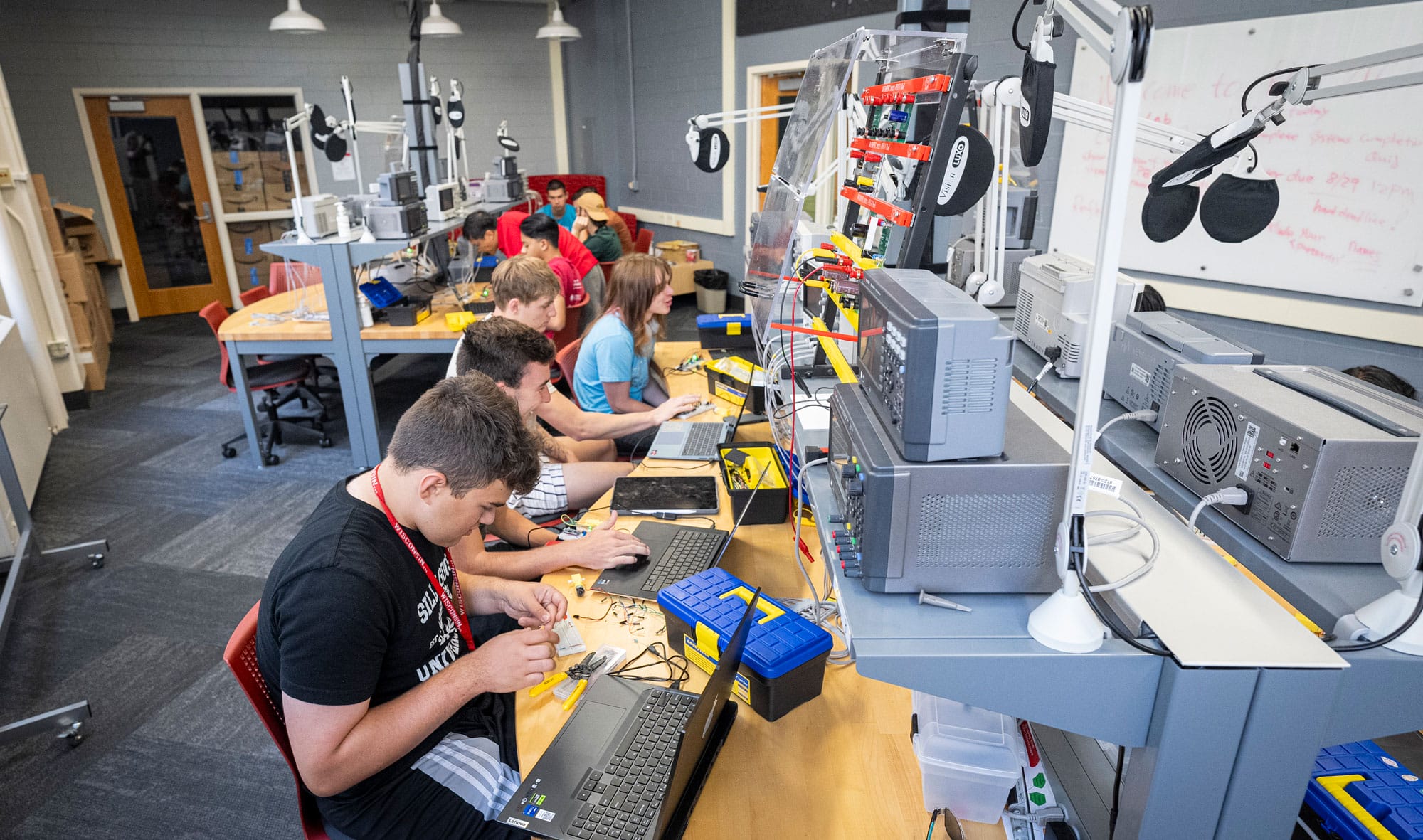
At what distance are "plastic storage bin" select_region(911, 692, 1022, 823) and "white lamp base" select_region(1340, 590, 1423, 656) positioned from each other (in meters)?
0.52

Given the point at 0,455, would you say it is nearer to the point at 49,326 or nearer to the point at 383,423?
the point at 383,423

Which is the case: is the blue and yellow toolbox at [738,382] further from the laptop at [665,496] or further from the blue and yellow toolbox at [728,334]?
the laptop at [665,496]

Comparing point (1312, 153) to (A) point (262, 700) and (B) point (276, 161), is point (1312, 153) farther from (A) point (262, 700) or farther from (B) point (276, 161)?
(B) point (276, 161)

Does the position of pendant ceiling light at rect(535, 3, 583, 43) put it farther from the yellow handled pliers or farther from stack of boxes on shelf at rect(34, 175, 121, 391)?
the yellow handled pliers

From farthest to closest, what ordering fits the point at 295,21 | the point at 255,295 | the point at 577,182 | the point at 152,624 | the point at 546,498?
1. the point at 577,182
2. the point at 295,21
3. the point at 255,295
4. the point at 152,624
5. the point at 546,498

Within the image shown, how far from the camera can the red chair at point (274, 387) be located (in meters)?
4.07

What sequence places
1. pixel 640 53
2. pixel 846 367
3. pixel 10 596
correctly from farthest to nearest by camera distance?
1. pixel 640 53
2. pixel 10 596
3. pixel 846 367

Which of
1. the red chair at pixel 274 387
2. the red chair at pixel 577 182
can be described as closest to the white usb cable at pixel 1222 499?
the red chair at pixel 274 387

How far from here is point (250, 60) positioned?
7469mm

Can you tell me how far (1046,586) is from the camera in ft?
3.57

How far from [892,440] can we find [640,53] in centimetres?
772

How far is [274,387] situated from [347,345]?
2.08 feet

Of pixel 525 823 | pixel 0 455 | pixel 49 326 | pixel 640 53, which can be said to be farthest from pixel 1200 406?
pixel 640 53

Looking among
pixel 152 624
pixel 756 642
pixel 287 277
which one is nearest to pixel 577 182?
pixel 287 277
